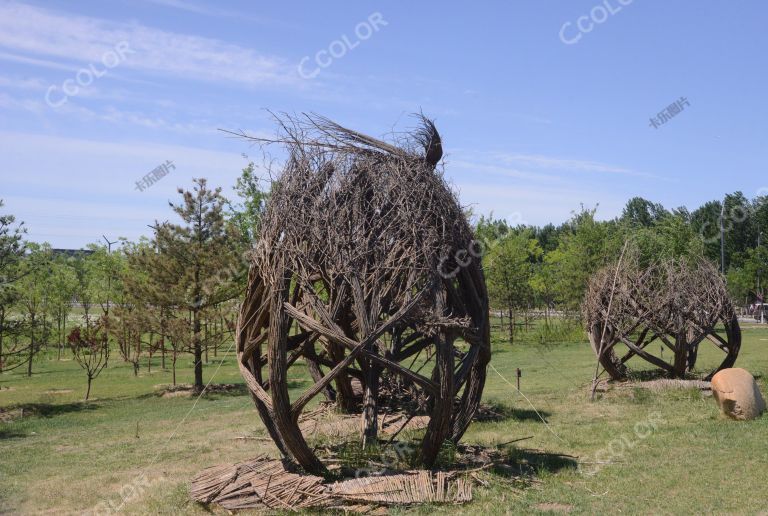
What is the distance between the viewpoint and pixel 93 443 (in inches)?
508

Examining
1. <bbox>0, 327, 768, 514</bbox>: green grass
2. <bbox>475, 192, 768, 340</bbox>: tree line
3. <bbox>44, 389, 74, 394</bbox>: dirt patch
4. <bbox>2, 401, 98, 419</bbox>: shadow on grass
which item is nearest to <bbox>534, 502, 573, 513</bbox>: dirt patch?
<bbox>0, 327, 768, 514</bbox>: green grass

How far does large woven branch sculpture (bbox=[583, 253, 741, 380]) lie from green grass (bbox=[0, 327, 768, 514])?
130 cm

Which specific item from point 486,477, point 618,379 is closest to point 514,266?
point 618,379

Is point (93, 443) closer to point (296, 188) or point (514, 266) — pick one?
point (296, 188)

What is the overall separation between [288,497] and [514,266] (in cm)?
3169

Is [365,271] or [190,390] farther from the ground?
[365,271]

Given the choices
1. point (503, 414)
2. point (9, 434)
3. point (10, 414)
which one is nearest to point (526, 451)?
point (503, 414)

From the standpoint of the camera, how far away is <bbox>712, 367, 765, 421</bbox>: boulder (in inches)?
476

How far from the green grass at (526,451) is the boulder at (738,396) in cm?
31

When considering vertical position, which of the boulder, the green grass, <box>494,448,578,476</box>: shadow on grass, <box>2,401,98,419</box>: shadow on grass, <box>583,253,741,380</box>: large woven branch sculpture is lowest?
<box>2,401,98,419</box>: shadow on grass

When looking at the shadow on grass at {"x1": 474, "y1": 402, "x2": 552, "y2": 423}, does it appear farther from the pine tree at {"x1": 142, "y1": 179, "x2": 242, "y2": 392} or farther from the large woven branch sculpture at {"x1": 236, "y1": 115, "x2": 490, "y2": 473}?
the pine tree at {"x1": 142, "y1": 179, "x2": 242, "y2": 392}

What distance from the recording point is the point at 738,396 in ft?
39.8

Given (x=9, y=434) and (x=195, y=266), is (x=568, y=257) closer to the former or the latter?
(x=195, y=266)

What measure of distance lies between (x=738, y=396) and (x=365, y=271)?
8536 mm
